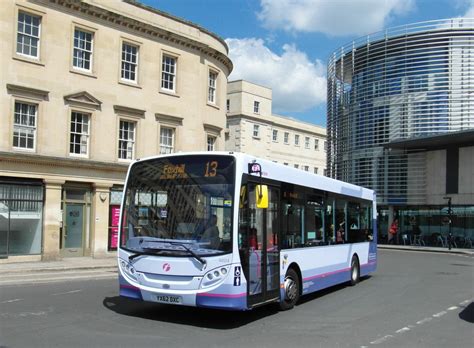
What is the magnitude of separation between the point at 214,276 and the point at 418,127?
3394 cm

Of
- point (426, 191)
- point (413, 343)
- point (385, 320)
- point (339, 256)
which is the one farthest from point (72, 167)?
point (426, 191)

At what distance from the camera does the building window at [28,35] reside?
2153 cm

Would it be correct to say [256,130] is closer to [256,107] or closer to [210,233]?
[256,107]

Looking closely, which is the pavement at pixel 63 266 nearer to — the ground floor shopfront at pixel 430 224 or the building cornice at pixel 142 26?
the building cornice at pixel 142 26

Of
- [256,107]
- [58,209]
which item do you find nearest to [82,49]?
[58,209]

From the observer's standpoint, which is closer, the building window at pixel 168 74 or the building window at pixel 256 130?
the building window at pixel 168 74

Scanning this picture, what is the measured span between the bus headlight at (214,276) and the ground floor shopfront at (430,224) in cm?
2934

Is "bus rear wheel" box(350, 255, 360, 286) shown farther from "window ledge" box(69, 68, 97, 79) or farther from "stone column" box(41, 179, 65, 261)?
"window ledge" box(69, 68, 97, 79)

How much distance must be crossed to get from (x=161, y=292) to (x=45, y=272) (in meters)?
10.6

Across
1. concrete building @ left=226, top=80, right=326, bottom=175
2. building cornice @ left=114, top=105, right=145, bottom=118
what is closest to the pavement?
building cornice @ left=114, top=105, right=145, bottom=118

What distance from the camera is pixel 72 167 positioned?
22.9m

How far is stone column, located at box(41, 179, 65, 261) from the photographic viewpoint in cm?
2198

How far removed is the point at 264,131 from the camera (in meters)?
63.2

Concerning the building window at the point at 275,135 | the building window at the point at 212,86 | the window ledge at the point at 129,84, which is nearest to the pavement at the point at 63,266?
the window ledge at the point at 129,84
